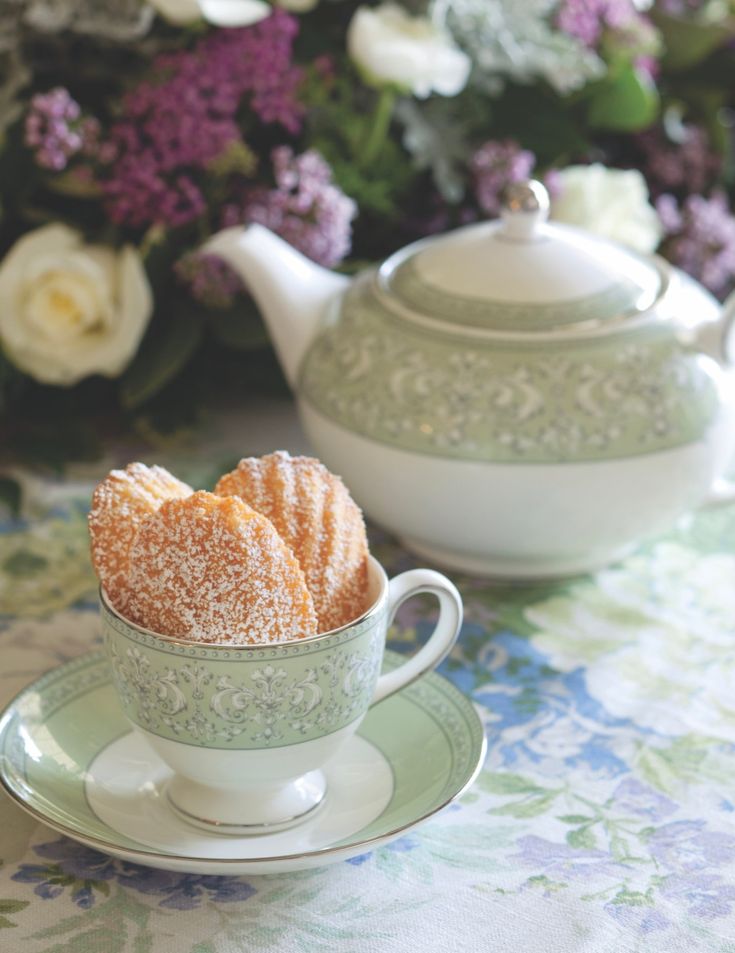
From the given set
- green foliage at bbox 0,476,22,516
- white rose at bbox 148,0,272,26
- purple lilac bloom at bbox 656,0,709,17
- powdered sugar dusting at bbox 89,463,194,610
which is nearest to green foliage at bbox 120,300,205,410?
green foliage at bbox 0,476,22,516

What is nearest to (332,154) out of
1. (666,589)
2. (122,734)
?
(666,589)

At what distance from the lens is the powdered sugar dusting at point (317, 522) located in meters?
0.54

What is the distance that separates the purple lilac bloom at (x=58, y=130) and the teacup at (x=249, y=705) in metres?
0.49

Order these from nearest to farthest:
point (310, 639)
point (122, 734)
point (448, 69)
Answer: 1. point (310, 639)
2. point (122, 734)
3. point (448, 69)

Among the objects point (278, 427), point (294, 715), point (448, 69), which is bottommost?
point (278, 427)

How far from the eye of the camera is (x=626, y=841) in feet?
1.85

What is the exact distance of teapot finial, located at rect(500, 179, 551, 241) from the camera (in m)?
0.79

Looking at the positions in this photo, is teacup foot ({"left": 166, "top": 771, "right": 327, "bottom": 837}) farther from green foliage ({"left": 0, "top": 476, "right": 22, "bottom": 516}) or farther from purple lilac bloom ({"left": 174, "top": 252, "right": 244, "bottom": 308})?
purple lilac bloom ({"left": 174, "top": 252, "right": 244, "bottom": 308})

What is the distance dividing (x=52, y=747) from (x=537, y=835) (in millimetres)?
224

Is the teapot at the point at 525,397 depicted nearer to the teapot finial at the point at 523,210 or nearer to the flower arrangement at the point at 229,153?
the teapot finial at the point at 523,210

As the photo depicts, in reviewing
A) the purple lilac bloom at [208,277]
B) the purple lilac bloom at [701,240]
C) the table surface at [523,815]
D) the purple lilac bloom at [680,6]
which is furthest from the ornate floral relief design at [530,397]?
the purple lilac bloom at [680,6]

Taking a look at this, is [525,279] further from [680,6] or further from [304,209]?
[680,6]

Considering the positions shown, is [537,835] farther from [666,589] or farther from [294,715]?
[666,589]

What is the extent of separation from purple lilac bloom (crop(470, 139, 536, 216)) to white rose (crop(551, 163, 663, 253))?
0.14ft
